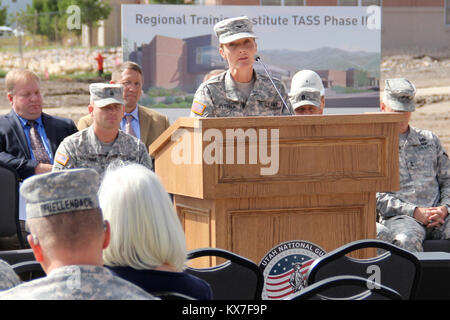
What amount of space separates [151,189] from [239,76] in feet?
7.10

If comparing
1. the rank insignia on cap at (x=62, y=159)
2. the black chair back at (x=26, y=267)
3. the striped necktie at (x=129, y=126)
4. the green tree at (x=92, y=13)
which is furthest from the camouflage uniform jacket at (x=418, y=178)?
the green tree at (x=92, y=13)

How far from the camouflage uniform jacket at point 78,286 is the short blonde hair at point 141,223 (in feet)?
0.92

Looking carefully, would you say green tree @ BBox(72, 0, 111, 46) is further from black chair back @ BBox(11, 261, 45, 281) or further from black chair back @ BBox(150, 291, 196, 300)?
black chair back @ BBox(150, 291, 196, 300)

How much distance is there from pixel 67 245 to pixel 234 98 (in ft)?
8.00

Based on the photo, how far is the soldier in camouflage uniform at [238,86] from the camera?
418 centimetres

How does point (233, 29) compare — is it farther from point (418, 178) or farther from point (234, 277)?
point (418, 178)

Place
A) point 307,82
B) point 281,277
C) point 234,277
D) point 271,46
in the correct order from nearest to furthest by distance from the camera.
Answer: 1. point 234,277
2. point 281,277
3. point 307,82
4. point 271,46

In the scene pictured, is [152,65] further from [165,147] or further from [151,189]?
[151,189]

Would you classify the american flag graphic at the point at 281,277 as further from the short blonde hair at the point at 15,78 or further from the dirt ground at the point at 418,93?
the dirt ground at the point at 418,93

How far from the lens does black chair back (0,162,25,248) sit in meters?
4.77

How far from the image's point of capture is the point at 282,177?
144 inches

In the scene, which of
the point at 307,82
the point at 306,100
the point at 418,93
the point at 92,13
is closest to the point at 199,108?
the point at 306,100
